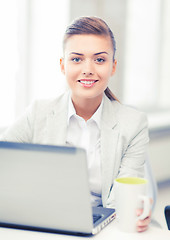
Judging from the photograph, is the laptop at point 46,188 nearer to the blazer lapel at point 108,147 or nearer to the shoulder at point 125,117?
the blazer lapel at point 108,147

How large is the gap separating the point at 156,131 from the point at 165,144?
280mm

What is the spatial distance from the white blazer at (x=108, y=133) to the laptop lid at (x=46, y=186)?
1.60 ft

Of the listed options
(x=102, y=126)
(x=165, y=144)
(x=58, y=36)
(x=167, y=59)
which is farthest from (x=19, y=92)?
(x=167, y=59)

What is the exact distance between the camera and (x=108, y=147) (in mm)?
1649

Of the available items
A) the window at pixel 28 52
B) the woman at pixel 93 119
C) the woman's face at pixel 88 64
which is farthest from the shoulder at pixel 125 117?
the window at pixel 28 52

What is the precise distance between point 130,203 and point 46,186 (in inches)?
8.8

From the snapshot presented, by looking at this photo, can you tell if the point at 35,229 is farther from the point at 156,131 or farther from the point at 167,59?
the point at 167,59

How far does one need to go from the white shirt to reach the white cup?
1.60ft

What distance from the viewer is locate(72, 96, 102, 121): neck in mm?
1747

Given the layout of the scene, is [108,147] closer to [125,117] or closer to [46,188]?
[125,117]

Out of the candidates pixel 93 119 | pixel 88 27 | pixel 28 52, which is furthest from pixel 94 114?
pixel 28 52

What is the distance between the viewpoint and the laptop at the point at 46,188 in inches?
40.3

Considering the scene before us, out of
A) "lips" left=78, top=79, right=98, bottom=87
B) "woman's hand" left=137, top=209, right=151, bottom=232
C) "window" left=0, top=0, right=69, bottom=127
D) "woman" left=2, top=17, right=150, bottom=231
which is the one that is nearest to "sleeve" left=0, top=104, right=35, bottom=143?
"woman" left=2, top=17, right=150, bottom=231

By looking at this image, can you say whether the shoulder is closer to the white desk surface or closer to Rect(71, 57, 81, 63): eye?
Result: Rect(71, 57, 81, 63): eye
